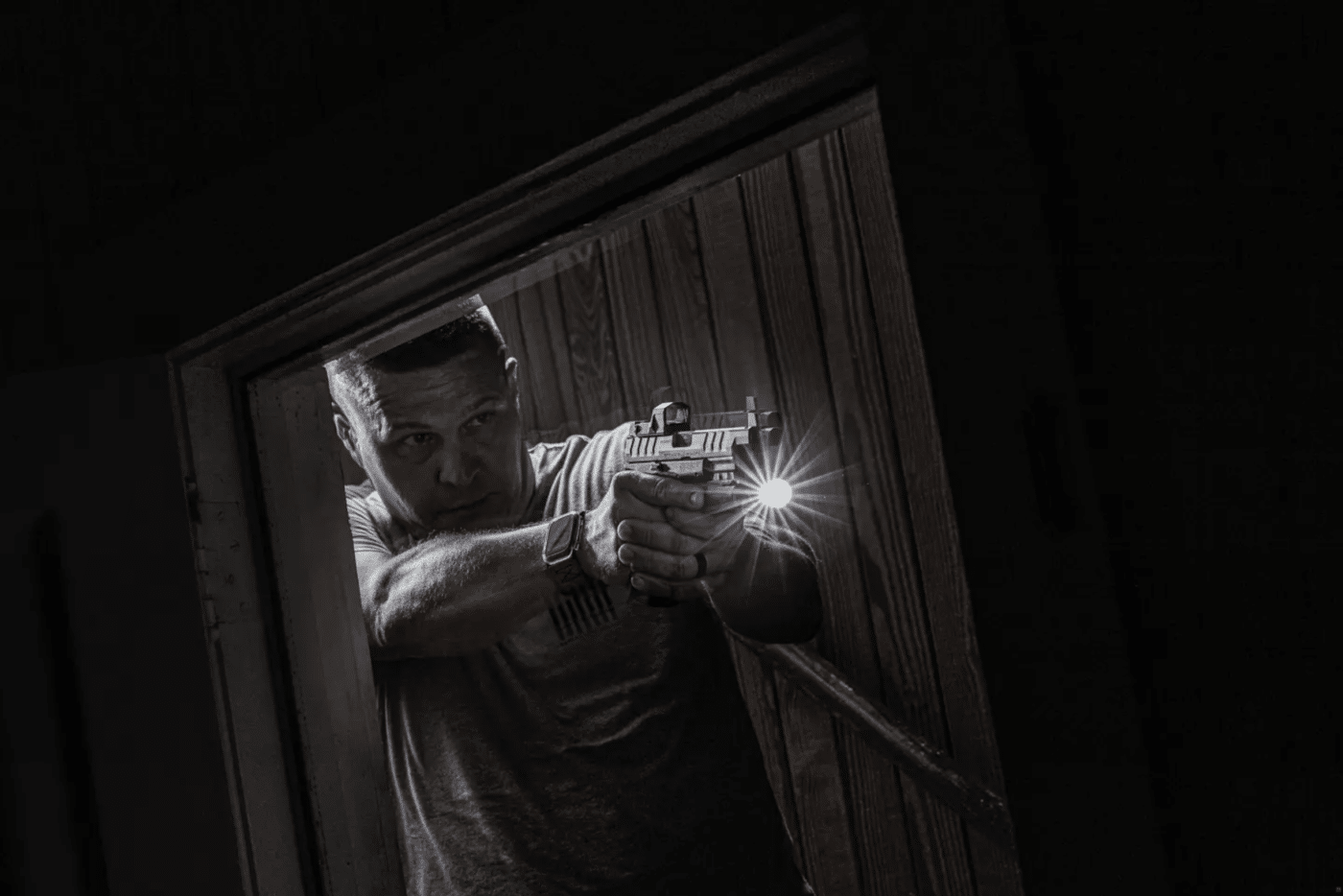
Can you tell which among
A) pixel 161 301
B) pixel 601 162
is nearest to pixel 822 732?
pixel 601 162

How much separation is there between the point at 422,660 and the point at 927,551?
0.48 m

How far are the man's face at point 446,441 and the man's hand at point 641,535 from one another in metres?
0.10

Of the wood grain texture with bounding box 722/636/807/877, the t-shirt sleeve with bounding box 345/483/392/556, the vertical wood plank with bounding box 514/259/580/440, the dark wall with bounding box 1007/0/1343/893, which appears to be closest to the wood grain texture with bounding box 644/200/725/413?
the vertical wood plank with bounding box 514/259/580/440

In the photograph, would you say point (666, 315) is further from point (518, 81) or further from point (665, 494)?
point (518, 81)

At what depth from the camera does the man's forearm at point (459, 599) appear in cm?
99

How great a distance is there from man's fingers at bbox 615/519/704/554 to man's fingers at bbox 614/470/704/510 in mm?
20

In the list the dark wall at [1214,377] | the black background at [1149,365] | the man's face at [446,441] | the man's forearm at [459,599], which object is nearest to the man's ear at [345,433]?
the man's face at [446,441]

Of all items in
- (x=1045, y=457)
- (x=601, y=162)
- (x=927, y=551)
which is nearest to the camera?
(x=1045, y=457)

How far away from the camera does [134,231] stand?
2.90 feet

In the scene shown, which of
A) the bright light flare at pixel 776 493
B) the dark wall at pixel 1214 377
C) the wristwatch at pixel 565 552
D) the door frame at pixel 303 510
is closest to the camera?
the dark wall at pixel 1214 377

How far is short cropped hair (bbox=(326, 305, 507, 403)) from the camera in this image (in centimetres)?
97

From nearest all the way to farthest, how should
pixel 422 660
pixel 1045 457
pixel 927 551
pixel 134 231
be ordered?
pixel 1045 457 → pixel 927 551 → pixel 134 231 → pixel 422 660

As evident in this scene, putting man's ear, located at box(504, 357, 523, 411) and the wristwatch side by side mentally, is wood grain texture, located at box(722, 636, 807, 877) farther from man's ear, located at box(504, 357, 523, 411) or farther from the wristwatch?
man's ear, located at box(504, 357, 523, 411)

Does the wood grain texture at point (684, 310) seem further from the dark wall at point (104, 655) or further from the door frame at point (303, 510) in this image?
the dark wall at point (104, 655)
